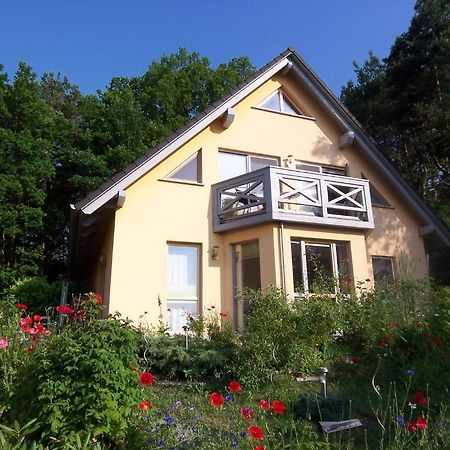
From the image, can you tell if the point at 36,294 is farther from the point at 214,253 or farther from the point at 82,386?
the point at 82,386

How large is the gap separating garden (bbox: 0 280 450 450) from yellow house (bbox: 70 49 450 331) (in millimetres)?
1119

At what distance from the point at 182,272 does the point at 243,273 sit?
145 centimetres

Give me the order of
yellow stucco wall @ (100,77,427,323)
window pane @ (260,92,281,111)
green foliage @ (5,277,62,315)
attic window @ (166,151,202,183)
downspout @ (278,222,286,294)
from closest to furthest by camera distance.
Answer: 1. downspout @ (278,222,286,294)
2. yellow stucco wall @ (100,77,427,323)
3. attic window @ (166,151,202,183)
4. window pane @ (260,92,281,111)
5. green foliage @ (5,277,62,315)

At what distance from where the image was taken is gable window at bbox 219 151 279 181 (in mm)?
11695

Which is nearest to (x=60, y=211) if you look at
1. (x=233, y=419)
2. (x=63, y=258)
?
(x=63, y=258)

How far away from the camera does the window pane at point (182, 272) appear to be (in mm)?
10266

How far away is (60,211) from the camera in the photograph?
2216 cm

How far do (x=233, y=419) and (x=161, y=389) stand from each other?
5.15 feet

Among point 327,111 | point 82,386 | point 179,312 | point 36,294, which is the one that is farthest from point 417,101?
point 82,386

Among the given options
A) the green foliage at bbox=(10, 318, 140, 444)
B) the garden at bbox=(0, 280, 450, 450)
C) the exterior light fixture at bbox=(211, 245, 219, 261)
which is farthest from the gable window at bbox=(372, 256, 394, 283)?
the green foliage at bbox=(10, 318, 140, 444)

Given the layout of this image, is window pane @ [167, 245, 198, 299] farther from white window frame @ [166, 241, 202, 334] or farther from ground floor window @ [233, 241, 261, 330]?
ground floor window @ [233, 241, 261, 330]

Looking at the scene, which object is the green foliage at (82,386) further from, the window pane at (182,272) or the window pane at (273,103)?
the window pane at (273,103)

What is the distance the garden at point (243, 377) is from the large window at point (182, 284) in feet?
1.51

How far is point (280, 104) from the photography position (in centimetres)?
1315
